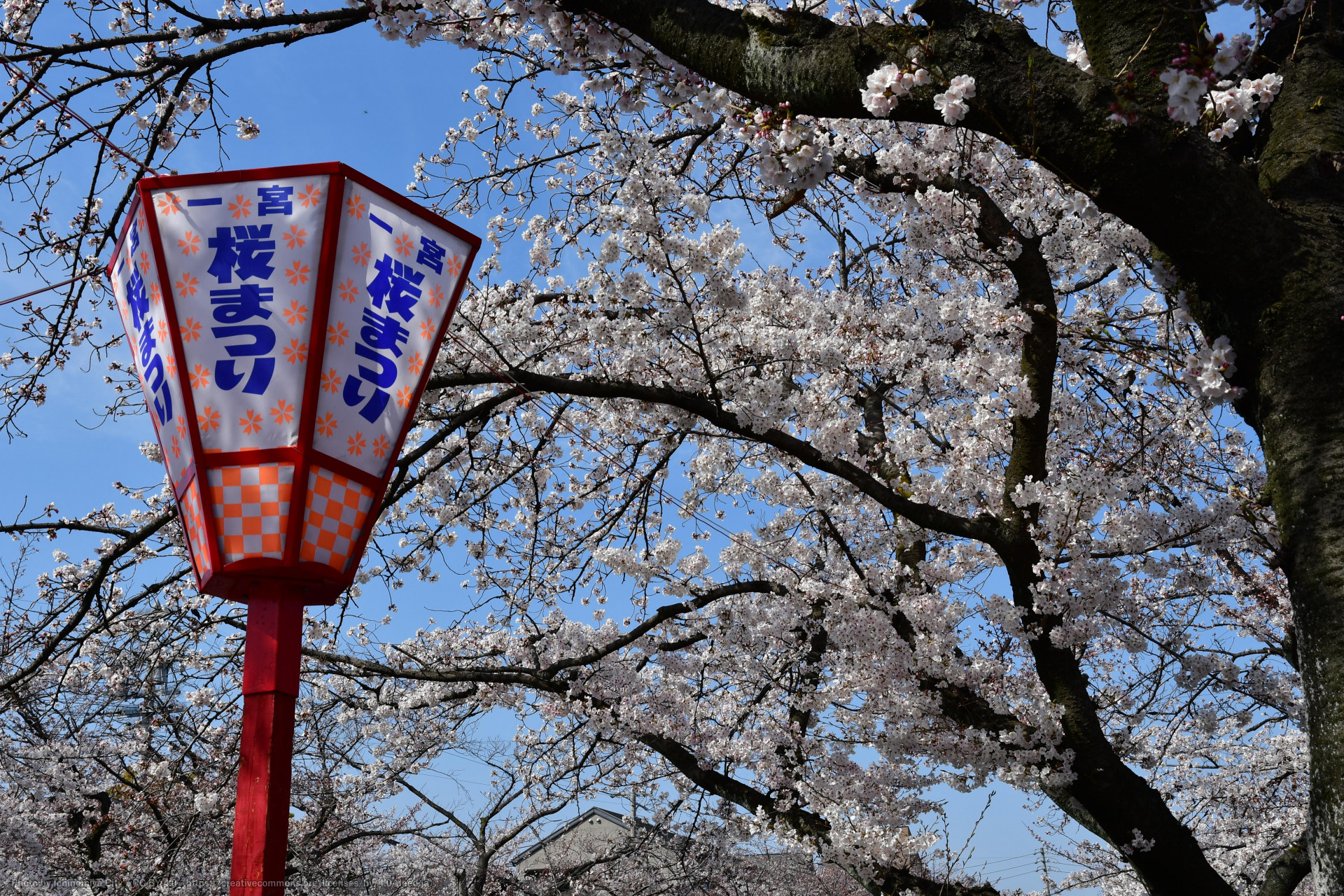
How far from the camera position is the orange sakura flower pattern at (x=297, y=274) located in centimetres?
276

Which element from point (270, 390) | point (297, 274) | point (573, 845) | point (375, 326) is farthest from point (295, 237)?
point (573, 845)

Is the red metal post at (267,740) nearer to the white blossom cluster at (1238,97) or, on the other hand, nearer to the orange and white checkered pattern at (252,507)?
the orange and white checkered pattern at (252,507)

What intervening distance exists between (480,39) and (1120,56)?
2722 mm

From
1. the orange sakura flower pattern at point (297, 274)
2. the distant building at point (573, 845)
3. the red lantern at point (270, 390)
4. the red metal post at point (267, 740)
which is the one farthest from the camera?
the distant building at point (573, 845)

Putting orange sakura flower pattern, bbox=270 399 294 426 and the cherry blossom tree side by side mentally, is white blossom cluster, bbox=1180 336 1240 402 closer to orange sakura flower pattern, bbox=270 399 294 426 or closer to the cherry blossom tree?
the cherry blossom tree

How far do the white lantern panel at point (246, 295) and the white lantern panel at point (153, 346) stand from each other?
0.06m

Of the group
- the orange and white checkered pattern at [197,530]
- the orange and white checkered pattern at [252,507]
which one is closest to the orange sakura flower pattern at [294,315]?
the orange and white checkered pattern at [252,507]

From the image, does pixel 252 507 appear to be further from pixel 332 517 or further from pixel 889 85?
pixel 889 85

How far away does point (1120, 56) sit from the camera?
10.9ft

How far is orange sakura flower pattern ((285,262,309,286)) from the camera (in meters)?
2.76

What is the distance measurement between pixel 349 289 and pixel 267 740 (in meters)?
1.40

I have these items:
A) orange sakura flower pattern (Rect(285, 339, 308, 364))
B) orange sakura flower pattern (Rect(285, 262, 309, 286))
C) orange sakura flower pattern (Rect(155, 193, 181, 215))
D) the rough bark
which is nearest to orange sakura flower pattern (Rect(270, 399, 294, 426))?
orange sakura flower pattern (Rect(285, 339, 308, 364))

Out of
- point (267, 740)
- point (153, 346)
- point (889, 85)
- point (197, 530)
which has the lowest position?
point (267, 740)

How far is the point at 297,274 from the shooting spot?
109 inches
